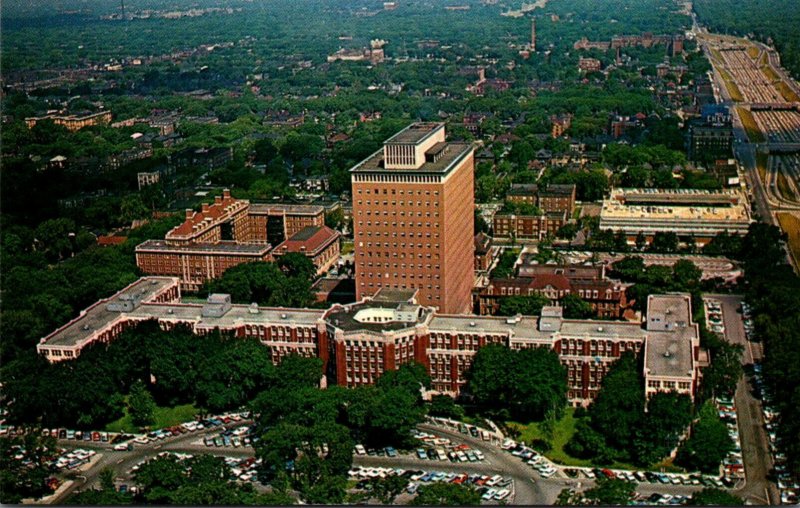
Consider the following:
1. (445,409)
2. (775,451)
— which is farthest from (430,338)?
(775,451)

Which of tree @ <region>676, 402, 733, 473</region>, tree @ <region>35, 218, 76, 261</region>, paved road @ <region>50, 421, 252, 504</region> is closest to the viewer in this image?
tree @ <region>676, 402, 733, 473</region>

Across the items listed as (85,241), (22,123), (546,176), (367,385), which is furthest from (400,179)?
(22,123)

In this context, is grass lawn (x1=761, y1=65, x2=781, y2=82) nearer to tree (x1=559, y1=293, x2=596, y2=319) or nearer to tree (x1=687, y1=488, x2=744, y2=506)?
tree (x1=559, y1=293, x2=596, y2=319)

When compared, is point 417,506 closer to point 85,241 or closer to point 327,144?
point 85,241

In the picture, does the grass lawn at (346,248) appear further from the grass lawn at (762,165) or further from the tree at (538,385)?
the grass lawn at (762,165)

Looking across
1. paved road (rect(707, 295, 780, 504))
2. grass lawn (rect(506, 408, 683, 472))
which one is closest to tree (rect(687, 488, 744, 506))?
paved road (rect(707, 295, 780, 504))

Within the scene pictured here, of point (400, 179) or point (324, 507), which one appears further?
point (400, 179)

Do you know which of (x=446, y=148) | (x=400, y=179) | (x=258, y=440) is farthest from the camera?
(x=446, y=148)
